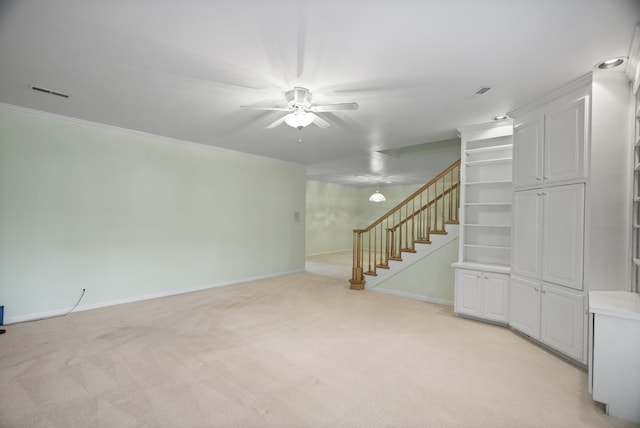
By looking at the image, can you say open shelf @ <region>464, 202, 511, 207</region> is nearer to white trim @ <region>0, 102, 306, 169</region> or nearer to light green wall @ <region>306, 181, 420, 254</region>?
white trim @ <region>0, 102, 306, 169</region>

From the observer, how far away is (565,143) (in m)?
2.99

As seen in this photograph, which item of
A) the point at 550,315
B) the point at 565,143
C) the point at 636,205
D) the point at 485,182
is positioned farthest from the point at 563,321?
the point at 485,182

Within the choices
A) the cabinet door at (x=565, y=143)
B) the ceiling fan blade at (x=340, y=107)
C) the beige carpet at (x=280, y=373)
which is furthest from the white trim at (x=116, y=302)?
the cabinet door at (x=565, y=143)

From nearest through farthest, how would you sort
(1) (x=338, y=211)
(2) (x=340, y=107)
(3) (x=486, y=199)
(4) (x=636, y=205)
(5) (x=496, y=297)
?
(4) (x=636, y=205)
(2) (x=340, y=107)
(5) (x=496, y=297)
(3) (x=486, y=199)
(1) (x=338, y=211)

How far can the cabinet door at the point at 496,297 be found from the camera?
12.3 ft

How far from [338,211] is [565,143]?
883cm

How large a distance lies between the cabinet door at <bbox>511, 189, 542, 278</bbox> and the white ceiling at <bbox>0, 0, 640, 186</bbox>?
109 cm

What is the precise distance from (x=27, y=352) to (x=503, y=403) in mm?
4221

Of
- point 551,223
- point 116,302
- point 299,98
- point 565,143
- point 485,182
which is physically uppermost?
point 299,98

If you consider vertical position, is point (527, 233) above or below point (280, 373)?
above

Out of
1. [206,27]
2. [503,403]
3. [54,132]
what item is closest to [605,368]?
[503,403]

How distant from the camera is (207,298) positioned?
4895mm

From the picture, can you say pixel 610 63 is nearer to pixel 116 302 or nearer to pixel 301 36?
pixel 301 36

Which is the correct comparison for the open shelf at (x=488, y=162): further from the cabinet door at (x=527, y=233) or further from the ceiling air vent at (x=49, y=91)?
the ceiling air vent at (x=49, y=91)
